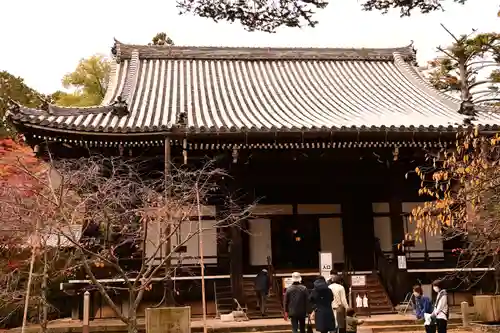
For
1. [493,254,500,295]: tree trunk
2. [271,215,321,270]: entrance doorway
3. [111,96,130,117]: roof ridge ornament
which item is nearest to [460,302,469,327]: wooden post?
[493,254,500,295]: tree trunk

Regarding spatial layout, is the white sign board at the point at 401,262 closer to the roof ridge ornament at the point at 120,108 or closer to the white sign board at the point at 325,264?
the white sign board at the point at 325,264

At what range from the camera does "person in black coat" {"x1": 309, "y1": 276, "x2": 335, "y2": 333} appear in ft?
30.9

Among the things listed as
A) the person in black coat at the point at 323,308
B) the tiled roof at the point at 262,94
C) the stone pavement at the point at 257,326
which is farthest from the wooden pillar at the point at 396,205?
the person in black coat at the point at 323,308

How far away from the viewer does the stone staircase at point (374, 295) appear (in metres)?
13.7

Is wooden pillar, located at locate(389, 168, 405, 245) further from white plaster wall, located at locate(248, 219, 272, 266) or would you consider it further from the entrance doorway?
white plaster wall, located at locate(248, 219, 272, 266)

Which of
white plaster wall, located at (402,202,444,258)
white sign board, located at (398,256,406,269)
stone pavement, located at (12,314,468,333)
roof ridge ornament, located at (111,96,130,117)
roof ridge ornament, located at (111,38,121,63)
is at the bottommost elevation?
stone pavement, located at (12,314,468,333)

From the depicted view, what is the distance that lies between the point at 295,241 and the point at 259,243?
48.5 inches

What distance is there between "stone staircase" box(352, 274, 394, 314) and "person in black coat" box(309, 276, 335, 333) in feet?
13.2

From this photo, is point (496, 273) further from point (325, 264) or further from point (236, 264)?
point (236, 264)

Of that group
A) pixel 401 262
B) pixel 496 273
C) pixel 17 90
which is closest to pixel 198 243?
pixel 401 262

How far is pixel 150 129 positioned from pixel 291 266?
21.9 feet

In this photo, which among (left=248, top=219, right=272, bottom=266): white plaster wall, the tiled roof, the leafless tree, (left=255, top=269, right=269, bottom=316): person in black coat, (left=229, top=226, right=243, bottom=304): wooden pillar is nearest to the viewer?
the leafless tree

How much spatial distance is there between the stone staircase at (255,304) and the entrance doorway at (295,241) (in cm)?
247

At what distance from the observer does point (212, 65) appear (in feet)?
72.7
